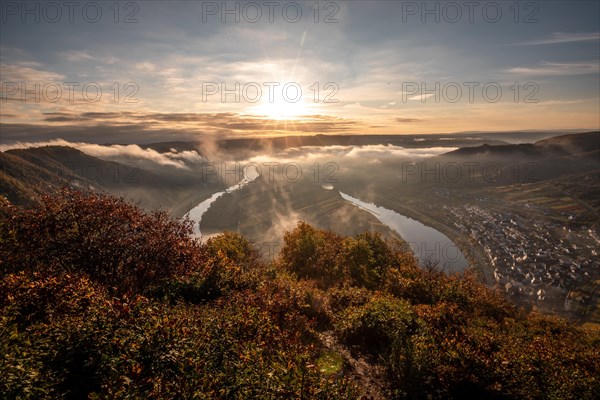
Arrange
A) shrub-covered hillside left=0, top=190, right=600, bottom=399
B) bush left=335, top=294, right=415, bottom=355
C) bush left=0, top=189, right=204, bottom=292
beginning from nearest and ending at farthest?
shrub-covered hillside left=0, top=190, right=600, bottom=399 → bush left=335, top=294, right=415, bottom=355 → bush left=0, top=189, right=204, bottom=292

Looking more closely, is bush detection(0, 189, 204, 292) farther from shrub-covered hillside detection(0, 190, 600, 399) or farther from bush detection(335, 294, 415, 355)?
bush detection(335, 294, 415, 355)

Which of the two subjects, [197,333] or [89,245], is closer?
[197,333]

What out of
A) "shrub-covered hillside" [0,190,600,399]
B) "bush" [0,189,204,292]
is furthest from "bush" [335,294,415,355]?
"bush" [0,189,204,292]

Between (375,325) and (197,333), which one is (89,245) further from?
(375,325)

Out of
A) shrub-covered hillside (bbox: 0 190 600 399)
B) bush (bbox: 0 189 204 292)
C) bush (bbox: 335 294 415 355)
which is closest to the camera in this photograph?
shrub-covered hillside (bbox: 0 190 600 399)

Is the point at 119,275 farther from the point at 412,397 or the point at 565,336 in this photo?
the point at 565,336

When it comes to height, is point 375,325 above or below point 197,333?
below

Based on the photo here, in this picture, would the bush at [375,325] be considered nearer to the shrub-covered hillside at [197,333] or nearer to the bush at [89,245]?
the shrub-covered hillside at [197,333]

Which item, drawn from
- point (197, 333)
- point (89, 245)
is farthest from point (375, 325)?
point (89, 245)

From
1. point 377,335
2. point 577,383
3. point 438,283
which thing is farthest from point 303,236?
point 577,383

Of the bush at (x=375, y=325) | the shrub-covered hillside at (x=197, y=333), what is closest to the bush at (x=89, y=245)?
the shrub-covered hillside at (x=197, y=333)
